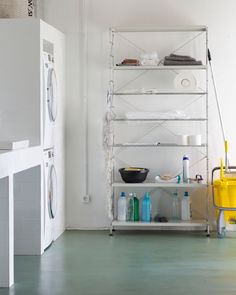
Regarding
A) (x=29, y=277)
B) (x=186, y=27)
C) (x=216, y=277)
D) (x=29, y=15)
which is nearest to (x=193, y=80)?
(x=186, y=27)

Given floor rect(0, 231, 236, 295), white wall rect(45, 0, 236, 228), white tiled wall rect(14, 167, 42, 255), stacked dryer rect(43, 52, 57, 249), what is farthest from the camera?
white wall rect(45, 0, 236, 228)

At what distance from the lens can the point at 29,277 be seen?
15.8ft

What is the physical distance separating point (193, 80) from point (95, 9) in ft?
4.36

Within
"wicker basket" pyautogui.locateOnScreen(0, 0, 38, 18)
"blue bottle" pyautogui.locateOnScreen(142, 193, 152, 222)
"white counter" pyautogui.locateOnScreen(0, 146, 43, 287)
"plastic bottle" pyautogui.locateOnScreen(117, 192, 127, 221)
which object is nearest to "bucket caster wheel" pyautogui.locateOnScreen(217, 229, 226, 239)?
"blue bottle" pyautogui.locateOnScreen(142, 193, 152, 222)

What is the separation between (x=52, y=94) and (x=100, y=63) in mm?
1045

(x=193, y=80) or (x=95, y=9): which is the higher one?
(x=95, y=9)

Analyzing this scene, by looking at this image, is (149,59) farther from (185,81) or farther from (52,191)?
(52,191)

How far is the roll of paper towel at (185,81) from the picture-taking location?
257 inches

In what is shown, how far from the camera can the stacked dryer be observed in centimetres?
579

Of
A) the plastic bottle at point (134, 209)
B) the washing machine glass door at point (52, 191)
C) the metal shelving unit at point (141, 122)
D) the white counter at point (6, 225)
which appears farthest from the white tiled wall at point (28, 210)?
the plastic bottle at point (134, 209)

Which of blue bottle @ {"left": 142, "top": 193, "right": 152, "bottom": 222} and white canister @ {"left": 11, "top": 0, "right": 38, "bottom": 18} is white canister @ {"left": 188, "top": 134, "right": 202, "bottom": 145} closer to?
blue bottle @ {"left": 142, "top": 193, "right": 152, "bottom": 222}

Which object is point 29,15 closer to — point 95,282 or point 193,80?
point 193,80

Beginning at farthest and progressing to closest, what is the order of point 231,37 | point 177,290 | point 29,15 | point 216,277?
point 231,37 < point 29,15 < point 216,277 < point 177,290

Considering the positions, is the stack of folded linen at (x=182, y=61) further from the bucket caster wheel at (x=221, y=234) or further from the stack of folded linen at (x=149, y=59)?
the bucket caster wheel at (x=221, y=234)
